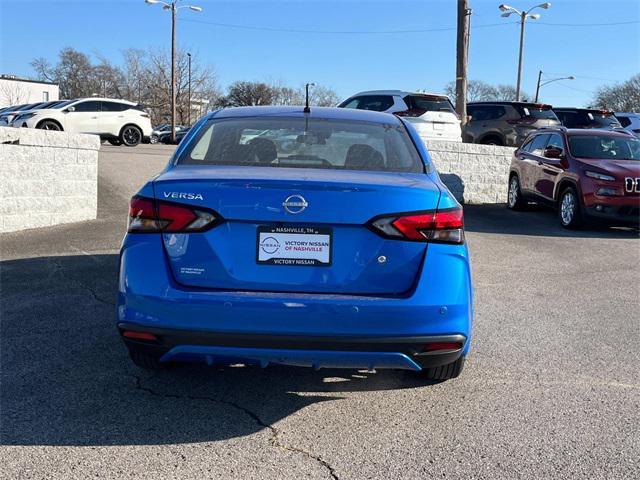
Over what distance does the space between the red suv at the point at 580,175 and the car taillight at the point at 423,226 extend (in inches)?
305

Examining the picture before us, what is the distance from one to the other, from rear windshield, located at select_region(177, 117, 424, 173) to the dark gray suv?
14.6m

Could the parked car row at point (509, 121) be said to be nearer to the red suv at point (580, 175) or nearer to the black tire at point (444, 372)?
the red suv at point (580, 175)

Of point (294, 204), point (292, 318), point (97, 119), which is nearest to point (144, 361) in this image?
point (292, 318)

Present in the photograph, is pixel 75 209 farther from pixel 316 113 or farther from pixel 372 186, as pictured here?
pixel 372 186

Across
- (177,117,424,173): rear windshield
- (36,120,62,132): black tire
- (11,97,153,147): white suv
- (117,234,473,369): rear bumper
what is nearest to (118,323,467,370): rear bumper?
(117,234,473,369): rear bumper

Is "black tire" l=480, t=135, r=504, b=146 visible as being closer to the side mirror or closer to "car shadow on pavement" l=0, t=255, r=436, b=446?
the side mirror

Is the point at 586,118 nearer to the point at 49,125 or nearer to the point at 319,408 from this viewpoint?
the point at 49,125

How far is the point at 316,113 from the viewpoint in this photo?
4.36 m

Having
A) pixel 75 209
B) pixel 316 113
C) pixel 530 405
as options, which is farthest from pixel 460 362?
pixel 75 209

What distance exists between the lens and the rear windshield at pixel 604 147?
35.8 ft

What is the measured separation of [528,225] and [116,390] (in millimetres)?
8800

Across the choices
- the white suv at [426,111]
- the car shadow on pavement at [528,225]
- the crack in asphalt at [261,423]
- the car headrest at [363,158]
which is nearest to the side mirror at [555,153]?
the car shadow on pavement at [528,225]

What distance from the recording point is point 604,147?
11047 millimetres

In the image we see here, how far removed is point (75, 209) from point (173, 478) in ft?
23.3
